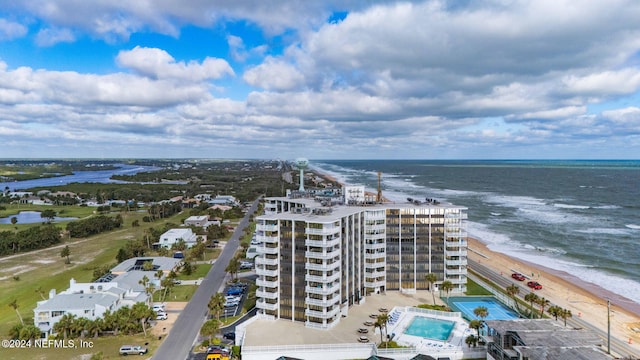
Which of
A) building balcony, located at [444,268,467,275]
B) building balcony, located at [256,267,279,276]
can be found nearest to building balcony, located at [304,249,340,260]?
building balcony, located at [256,267,279,276]

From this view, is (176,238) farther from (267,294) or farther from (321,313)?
(321,313)

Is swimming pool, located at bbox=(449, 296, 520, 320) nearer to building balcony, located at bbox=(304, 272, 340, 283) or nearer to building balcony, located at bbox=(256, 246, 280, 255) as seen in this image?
building balcony, located at bbox=(304, 272, 340, 283)

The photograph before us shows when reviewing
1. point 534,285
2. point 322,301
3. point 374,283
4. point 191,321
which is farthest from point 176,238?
point 534,285

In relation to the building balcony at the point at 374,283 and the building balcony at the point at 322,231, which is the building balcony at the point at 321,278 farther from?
the building balcony at the point at 374,283

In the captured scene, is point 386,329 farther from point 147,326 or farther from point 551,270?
point 551,270

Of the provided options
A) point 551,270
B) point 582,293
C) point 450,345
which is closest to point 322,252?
point 450,345

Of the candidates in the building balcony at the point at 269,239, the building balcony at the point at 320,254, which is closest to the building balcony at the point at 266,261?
the building balcony at the point at 269,239
